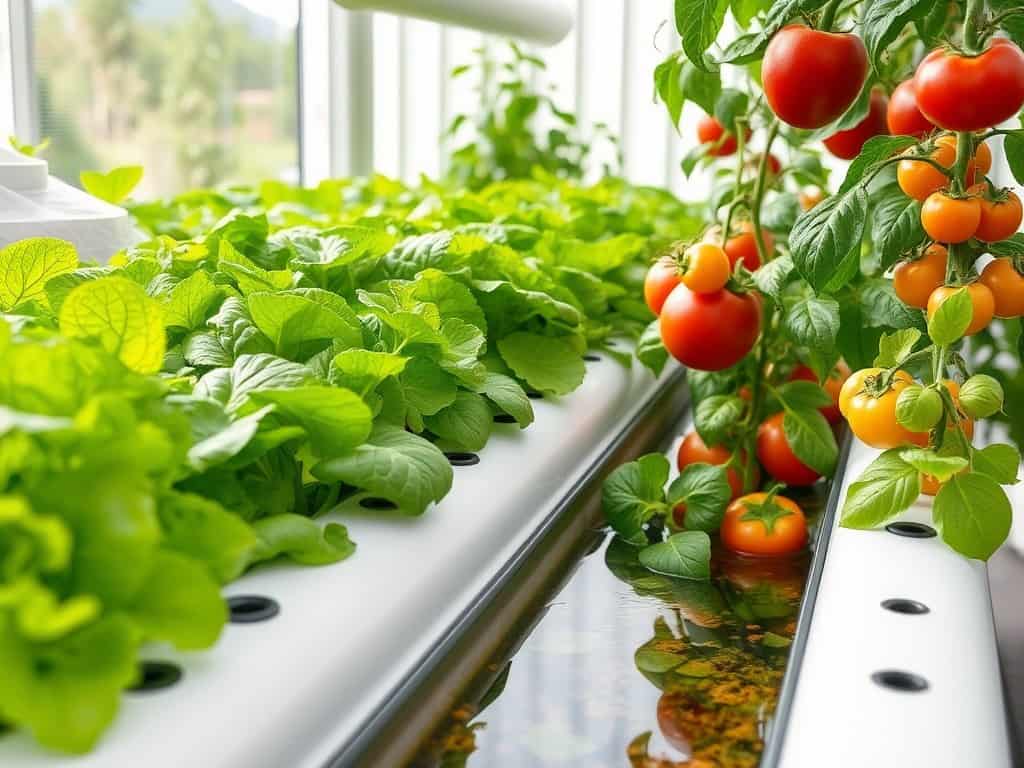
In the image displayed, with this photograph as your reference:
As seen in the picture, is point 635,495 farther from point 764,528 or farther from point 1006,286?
point 1006,286

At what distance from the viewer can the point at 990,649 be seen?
0.59 metres

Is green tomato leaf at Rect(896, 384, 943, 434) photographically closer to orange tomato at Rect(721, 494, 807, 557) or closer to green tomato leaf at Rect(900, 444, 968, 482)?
green tomato leaf at Rect(900, 444, 968, 482)

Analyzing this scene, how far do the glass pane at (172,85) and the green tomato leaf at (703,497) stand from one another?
980 cm

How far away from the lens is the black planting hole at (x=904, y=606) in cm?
61

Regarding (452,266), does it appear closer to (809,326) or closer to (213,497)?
(809,326)

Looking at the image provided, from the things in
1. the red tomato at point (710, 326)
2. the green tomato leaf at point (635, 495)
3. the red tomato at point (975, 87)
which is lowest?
the green tomato leaf at point (635, 495)

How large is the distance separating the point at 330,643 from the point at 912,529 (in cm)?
41

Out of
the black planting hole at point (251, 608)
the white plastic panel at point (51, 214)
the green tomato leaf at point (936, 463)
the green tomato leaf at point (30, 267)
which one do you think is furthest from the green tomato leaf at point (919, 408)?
the white plastic panel at point (51, 214)

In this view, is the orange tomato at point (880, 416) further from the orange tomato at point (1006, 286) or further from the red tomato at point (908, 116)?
the red tomato at point (908, 116)

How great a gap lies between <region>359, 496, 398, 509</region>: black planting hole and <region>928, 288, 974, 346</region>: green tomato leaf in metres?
0.33

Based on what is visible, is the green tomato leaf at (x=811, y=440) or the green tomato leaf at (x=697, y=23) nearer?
the green tomato leaf at (x=697, y=23)

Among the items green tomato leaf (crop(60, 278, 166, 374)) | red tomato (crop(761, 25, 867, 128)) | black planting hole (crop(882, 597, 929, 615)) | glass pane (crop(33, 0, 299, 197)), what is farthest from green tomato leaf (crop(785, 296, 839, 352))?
glass pane (crop(33, 0, 299, 197))

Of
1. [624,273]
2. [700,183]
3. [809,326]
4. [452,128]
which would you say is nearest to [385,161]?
[452,128]

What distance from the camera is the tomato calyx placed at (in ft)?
2.77
